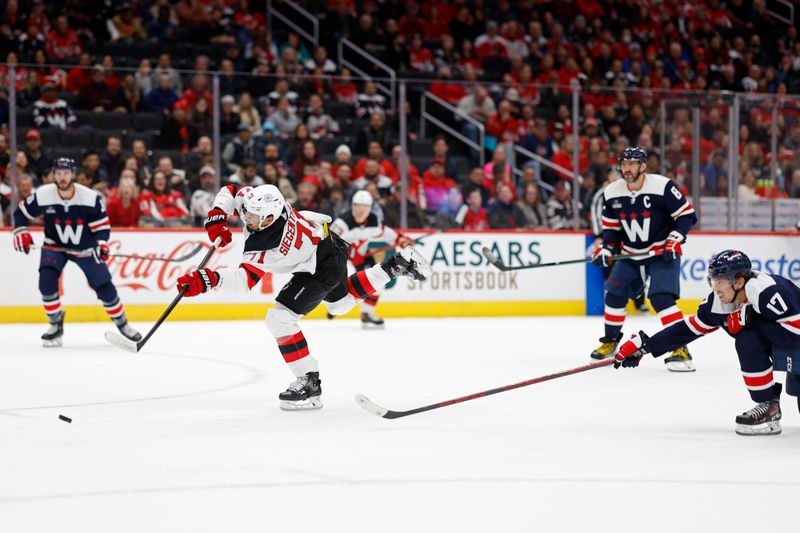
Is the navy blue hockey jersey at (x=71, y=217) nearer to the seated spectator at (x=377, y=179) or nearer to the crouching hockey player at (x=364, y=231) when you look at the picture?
the crouching hockey player at (x=364, y=231)

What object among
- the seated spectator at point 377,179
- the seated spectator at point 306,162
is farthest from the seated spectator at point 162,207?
the seated spectator at point 377,179

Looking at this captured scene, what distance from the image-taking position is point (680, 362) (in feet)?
21.9

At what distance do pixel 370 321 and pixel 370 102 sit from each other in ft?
8.01

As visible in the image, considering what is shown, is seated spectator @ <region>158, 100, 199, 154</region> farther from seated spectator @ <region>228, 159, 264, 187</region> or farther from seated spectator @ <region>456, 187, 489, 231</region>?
seated spectator @ <region>456, 187, 489, 231</region>

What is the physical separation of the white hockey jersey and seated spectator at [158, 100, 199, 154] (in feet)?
17.2

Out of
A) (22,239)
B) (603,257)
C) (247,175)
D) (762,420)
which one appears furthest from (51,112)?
(762,420)

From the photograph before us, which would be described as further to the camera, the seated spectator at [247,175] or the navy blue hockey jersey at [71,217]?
the seated spectator at [247,175]

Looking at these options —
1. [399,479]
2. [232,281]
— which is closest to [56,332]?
[232,281]

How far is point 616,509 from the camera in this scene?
10.3 ft

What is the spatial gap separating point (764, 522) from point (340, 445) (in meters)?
1.67

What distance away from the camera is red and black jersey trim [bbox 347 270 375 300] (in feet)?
18.3

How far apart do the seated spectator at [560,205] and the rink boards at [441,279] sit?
0.52 feet

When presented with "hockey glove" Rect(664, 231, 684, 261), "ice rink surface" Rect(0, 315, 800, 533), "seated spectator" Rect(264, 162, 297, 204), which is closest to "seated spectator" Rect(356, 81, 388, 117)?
"seated spectator" Rect(264, 162, 297, 204)

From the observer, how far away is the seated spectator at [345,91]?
36.5 feet
